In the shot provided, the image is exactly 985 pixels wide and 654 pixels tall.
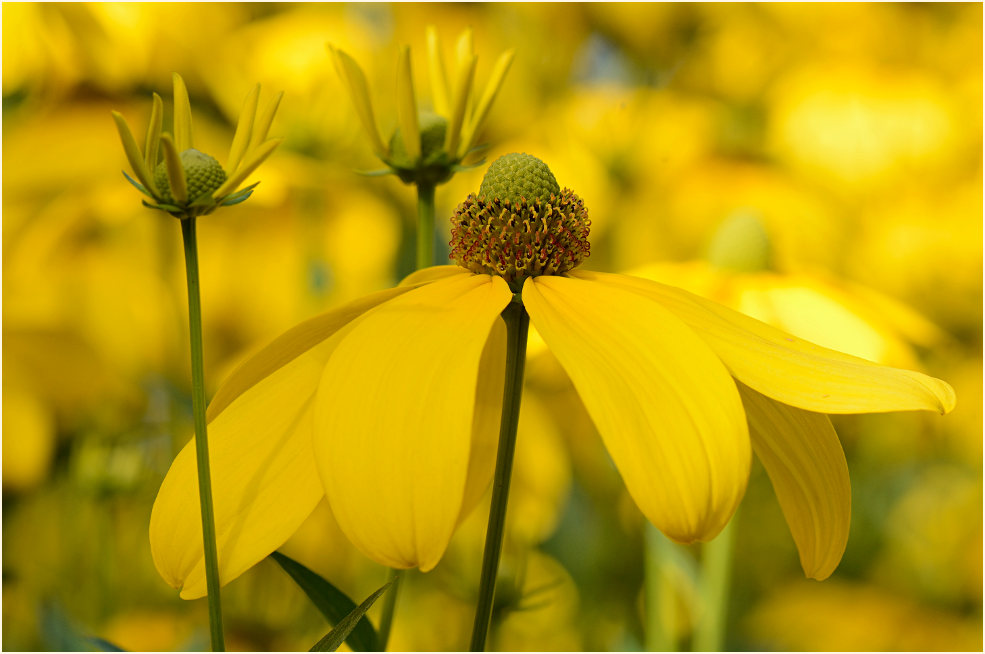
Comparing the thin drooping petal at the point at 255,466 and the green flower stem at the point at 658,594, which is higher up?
the thin drooping petal at the point at 255,466

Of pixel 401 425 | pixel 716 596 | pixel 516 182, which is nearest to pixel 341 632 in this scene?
pixel 401 425

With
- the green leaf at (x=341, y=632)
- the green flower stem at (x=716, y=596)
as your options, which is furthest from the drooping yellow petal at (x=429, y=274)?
the green flower stem at (x=716, y=596)

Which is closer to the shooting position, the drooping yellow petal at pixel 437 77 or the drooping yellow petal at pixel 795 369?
the drooping yellow petal at pixel 795 369

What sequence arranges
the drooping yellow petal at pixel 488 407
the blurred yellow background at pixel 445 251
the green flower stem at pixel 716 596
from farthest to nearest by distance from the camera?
the blurred yellow background at pixel 445 251 < the green flower stem at pixel 716 596 < the drooping yellow petal at pixel 488 407

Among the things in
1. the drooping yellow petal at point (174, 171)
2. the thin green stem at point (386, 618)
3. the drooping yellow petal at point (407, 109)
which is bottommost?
the thin green stem at point (386, 618)

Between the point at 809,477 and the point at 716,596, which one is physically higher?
the point at 809,477

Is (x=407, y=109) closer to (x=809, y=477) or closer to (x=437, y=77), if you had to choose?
(x=437, y=77)

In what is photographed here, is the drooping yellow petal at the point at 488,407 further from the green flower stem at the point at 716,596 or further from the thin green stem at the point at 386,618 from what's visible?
the green flower stem at the point at 716,596
